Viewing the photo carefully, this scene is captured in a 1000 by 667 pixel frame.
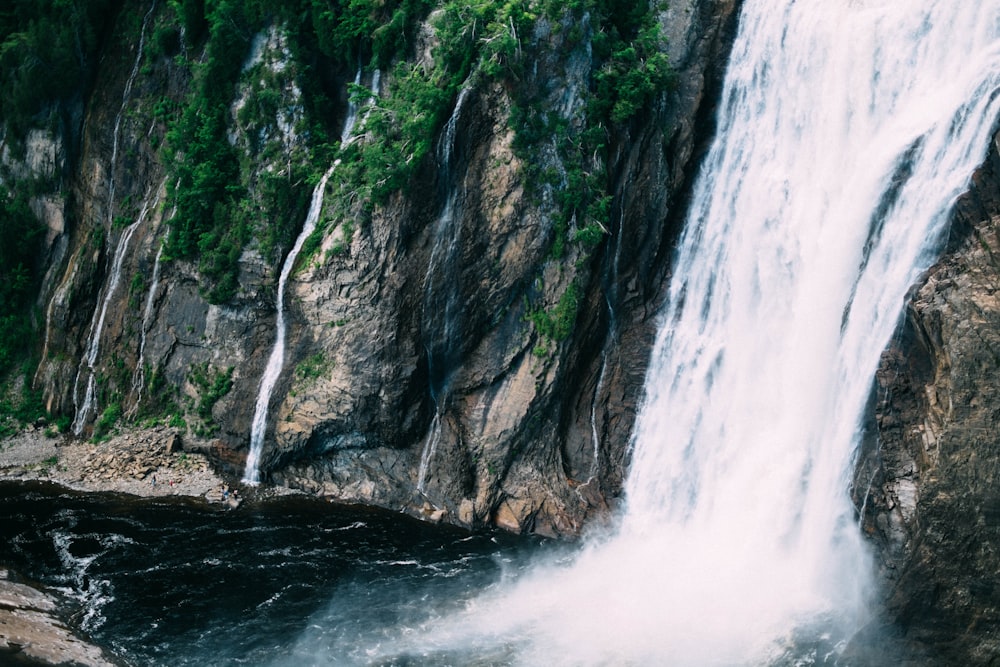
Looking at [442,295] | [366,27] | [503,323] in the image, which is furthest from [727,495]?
[366,27]

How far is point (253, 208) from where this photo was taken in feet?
93.9

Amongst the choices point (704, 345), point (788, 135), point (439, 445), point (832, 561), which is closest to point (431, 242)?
point (439, 445)

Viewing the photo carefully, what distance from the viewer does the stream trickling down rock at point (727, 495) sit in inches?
810

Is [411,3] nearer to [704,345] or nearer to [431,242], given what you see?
[431,242]

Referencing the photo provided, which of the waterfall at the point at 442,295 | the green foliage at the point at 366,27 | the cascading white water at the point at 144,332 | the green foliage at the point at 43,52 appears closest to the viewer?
the waterfall at the point at 442,295

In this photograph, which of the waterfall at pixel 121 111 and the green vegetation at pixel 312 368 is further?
the waterfall at pixel 121 111

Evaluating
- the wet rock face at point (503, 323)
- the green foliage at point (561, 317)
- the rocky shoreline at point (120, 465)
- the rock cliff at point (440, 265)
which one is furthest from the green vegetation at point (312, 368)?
the green foliage at point (561, 317)

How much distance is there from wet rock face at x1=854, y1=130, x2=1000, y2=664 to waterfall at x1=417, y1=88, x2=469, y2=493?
445 inches

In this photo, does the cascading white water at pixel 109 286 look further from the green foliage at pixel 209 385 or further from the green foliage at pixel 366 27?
the green foliage at pixel 366 27

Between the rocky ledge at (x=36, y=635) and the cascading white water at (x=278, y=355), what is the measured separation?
7.04 meters

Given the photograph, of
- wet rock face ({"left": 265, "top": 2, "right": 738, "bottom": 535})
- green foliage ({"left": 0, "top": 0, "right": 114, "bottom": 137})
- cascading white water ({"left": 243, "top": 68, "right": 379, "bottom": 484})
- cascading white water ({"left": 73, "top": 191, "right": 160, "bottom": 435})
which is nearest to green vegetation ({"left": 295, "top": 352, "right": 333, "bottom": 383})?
wet rock face ({"left": 265, "top": 2, "right": 738, "bottom": 535})

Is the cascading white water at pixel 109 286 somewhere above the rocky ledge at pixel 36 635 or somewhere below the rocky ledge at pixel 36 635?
above

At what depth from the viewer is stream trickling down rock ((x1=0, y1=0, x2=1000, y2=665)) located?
20.6m

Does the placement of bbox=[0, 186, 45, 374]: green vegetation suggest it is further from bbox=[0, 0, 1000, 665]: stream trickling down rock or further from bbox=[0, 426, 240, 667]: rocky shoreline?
bbox=[0, 0, 1000, 665]: stream trickling down rock
